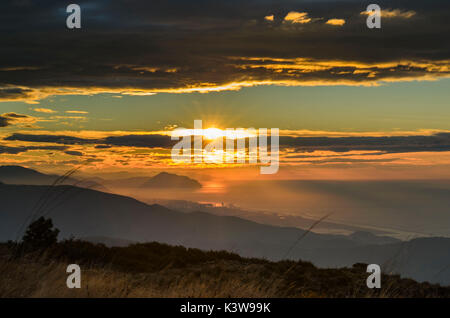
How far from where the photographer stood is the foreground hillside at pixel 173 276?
8750mm

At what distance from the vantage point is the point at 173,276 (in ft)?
47.5

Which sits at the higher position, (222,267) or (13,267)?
(13,267)

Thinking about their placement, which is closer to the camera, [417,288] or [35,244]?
[417,288]

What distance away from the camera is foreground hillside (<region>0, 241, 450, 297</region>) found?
875 cm

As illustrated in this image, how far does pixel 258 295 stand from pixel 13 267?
4863 millimetres
